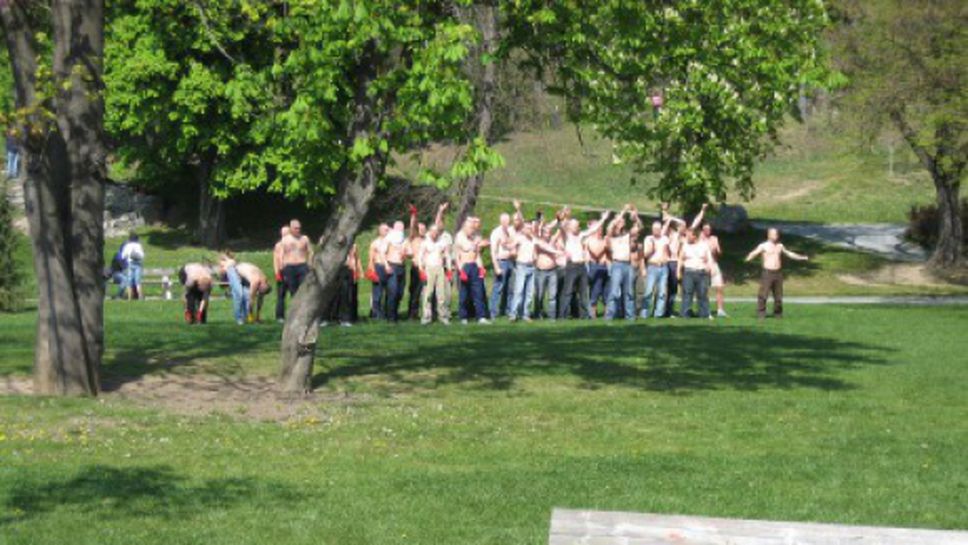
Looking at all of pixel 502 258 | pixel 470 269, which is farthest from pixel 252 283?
pixel 502 258

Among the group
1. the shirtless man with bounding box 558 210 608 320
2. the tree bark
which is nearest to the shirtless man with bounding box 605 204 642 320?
the shirtless man with bounding box 558 210 608 320

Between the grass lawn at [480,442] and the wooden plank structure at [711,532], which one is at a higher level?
the wooden plank structure at [711,532]

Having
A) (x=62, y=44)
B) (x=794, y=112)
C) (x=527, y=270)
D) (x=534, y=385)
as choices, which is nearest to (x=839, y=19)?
(x=794, y=112)

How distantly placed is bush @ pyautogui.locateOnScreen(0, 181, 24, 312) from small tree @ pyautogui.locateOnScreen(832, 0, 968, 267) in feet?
61.4

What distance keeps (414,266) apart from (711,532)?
74.6 feet

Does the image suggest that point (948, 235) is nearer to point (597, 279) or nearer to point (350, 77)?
point (597, 279)

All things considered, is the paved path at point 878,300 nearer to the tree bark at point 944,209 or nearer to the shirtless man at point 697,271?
the tree bark at point 944,209

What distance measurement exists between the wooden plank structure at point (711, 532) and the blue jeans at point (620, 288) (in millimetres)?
23591

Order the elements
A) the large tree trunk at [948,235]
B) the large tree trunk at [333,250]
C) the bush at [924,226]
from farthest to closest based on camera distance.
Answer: the bush at [924,226] → the large tree trunk at [948,235] → the large tree trunk at [333,250]

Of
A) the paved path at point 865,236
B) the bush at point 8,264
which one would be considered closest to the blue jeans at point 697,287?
the bush at point 8,264

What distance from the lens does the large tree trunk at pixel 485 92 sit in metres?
20.7

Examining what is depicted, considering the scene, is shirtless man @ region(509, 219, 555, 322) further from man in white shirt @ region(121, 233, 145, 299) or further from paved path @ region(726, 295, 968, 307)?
man in white shirt @ region(121, 233, 145, 299)

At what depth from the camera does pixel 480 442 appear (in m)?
14.4

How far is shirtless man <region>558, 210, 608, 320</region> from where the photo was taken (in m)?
29.6
